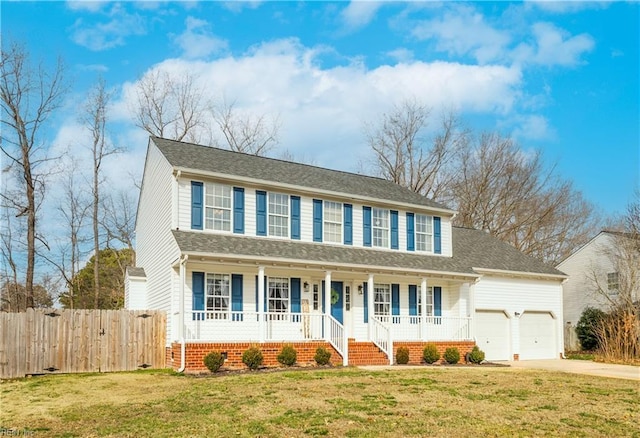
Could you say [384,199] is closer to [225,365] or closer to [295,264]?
[295,264]

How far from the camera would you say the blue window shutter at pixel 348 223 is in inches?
932

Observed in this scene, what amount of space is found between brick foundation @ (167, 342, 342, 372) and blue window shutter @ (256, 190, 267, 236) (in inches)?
157

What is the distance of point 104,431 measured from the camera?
1007 cm

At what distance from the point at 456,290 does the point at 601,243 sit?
39.3ft

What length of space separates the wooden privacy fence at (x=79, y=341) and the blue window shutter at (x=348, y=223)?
695 cm

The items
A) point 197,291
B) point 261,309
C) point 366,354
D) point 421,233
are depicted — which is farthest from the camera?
point 421,233

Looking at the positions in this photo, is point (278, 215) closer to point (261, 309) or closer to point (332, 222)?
point (332, 222)

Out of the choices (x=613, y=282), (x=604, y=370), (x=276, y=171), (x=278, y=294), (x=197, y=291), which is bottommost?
(x=604, y=370)

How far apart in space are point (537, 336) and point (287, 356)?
42.7ft

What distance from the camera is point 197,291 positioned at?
2002 centimetres

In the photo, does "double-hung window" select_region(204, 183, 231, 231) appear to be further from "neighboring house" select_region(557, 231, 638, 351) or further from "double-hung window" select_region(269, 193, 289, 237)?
"neighboring house" select_region(557, 231, 638, 351)

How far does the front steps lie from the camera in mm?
20927

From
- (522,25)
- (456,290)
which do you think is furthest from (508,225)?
(522,25)

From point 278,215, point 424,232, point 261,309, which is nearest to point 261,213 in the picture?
point 278,215
